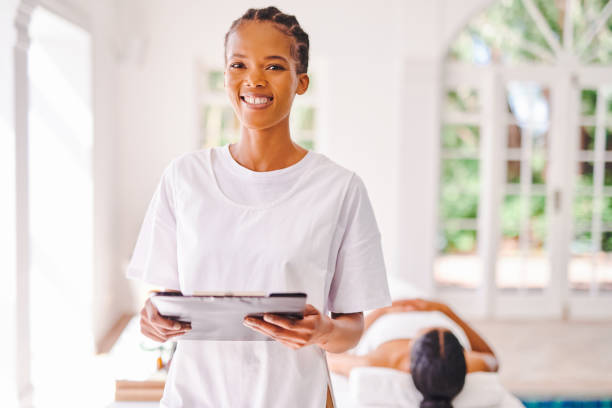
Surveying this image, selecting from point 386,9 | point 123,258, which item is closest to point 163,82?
point 123,258

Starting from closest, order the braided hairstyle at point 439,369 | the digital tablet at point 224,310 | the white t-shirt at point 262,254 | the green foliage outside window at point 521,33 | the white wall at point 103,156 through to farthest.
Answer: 1. the digital tablet at point 224,310
2. the white t-shirt at point 262,254
3. the braided hairstyle at point 439,369
4. the white wall at point 103,156
5. the green foliage outside window at point 521,33

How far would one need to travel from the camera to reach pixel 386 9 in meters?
5.84

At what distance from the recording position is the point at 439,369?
2.30m

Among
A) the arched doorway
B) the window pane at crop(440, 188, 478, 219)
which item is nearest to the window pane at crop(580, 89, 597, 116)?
the arched doorway

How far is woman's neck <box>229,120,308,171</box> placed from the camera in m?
1.07

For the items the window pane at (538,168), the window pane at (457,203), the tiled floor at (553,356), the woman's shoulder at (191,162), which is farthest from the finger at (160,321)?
the window pane at (538,168)

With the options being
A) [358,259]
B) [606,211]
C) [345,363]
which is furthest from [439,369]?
[606,211]

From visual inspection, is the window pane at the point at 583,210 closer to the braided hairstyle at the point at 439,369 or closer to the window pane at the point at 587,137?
the window pane at the point at 587,137

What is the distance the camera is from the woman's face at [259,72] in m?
1.01

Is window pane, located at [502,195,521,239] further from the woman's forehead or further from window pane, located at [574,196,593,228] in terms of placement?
the woman's forehead

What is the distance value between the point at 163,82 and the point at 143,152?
663mm

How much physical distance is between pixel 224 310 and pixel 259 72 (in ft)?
1.26

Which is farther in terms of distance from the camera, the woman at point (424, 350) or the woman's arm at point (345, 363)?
the woman's arm at point (345, 363)

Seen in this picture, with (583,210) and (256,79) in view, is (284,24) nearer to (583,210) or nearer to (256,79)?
(256,79)
